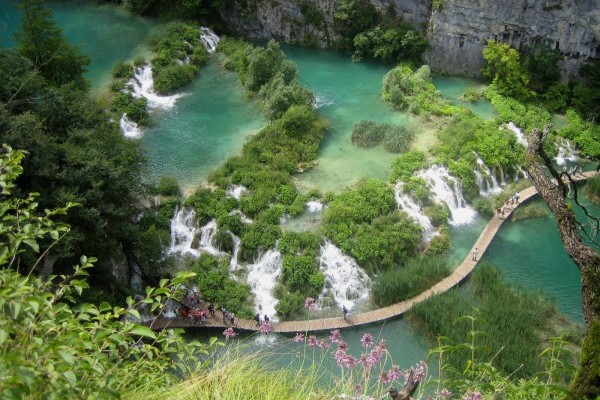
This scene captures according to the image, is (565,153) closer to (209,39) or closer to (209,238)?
(209,238)

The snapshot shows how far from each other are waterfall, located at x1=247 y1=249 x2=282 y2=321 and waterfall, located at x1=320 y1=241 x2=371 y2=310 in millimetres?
1539

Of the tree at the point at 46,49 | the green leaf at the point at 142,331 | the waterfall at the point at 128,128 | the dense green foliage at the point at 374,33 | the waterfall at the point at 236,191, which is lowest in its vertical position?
the waterfall at the point at 236,191

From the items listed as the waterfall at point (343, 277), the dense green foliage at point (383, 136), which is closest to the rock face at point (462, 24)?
the dense green foliage at point (383, 136)

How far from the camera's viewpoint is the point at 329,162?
913 inches

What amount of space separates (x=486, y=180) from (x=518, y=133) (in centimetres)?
365

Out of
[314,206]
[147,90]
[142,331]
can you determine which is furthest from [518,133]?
[142,331]

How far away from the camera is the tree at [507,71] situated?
2681 centimetres

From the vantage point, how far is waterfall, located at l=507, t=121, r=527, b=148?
24.7 metres

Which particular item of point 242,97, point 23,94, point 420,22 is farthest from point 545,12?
point 23,94

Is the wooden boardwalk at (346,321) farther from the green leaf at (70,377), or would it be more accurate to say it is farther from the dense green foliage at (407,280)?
the green leaf at (70,377)

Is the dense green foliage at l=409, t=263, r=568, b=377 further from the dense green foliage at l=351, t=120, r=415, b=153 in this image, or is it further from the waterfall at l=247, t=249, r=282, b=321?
the dense green foliage at l=351, t=120, r=415, b=153

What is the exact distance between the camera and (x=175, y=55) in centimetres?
2930

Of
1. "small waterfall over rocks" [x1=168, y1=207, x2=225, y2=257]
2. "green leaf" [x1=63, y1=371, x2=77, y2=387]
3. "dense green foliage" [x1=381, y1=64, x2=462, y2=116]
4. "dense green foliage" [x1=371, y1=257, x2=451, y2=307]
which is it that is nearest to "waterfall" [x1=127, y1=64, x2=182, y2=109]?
"small waterfall over rocks" [x1=168, y1=207, x2=225, y2=257]

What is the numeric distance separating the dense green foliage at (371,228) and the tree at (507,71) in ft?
32.9
